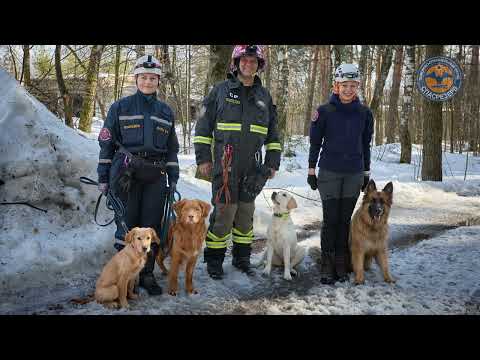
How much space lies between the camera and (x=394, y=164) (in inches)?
608

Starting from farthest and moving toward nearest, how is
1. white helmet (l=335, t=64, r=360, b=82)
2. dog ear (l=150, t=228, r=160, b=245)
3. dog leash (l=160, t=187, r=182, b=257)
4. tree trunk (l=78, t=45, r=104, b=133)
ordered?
tree trunk (l=78, t=45, r=104, b=133) < white helmet (l=335, t=64, r=360, b=82) < dog leash (l=160, t=187, r=182, b=257) < dog ear (l=150, t=228, r=160, b=245)

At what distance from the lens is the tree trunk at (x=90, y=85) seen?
1020 cm

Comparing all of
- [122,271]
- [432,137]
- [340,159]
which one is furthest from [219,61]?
[432,137]

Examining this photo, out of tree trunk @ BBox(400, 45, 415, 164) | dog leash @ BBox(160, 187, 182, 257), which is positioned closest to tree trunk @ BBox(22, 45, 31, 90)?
dog leash @ BBox(160, 187, 182, 257)

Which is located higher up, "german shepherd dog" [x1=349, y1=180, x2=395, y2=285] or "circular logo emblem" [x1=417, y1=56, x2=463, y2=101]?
"circular logo emblem" [x1=417, y1=56, x2=463, y2=101]

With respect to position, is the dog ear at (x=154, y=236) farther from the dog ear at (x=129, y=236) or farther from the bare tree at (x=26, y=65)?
the bare tree at (x=26, y=65)

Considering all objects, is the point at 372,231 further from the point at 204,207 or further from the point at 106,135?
the point at 106,135

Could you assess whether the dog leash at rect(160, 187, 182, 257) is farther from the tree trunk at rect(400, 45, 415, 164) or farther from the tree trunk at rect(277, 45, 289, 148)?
the tree trunk at rect(400, 45, 415, 164)

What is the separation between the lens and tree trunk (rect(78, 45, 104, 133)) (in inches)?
401

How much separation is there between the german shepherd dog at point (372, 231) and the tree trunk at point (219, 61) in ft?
14.3

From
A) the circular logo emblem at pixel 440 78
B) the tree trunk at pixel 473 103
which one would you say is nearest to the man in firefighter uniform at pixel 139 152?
the circular logo emblem at pixel 440 78

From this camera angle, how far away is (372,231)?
428cm

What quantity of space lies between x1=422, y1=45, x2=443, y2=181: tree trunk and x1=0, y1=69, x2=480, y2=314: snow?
5193 mm
